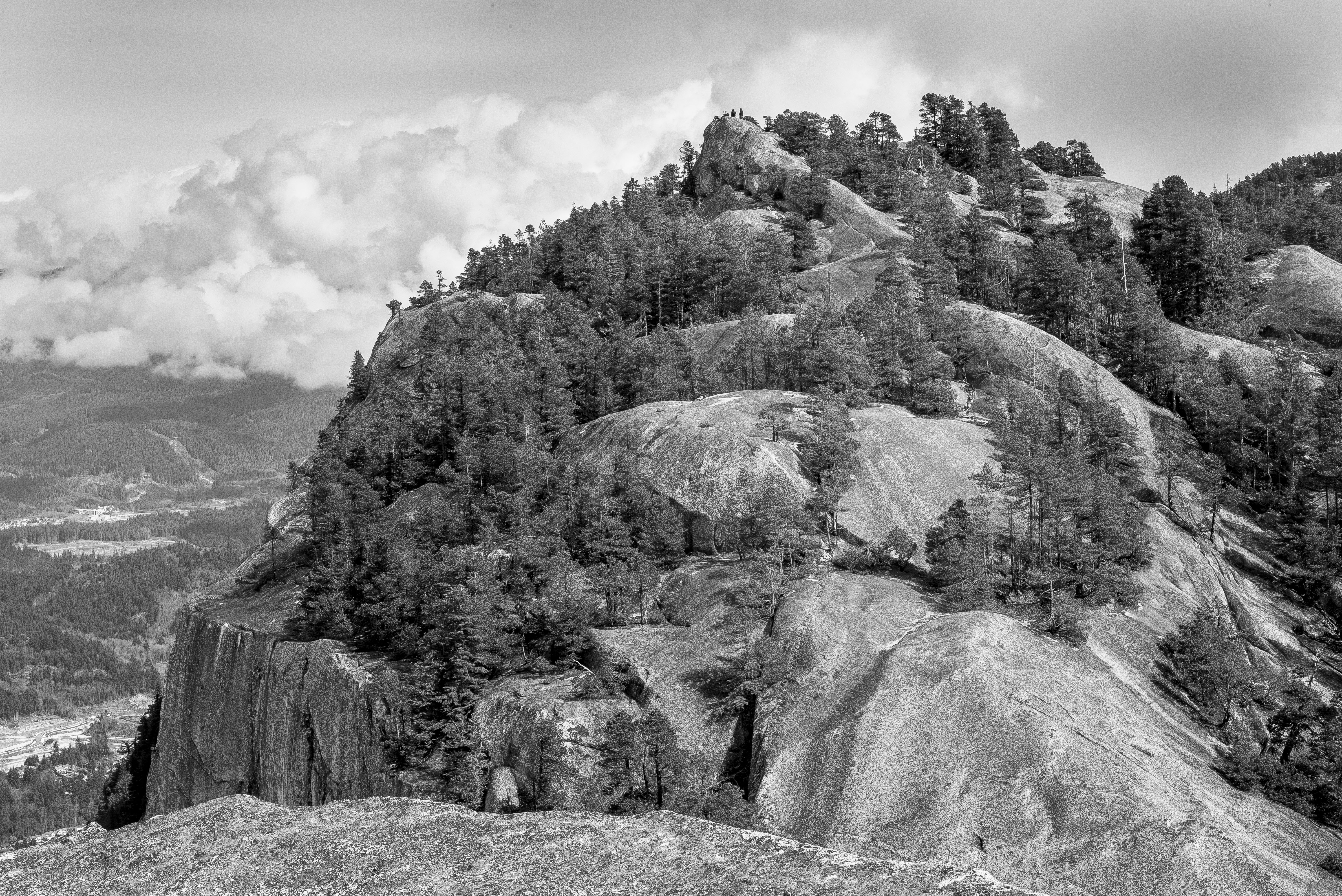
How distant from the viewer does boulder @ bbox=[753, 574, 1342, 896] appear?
1156 inches

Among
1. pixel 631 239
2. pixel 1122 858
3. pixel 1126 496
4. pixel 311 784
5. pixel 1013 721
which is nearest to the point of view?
pixel 1122 858

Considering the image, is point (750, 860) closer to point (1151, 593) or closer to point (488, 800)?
point (488, 800)

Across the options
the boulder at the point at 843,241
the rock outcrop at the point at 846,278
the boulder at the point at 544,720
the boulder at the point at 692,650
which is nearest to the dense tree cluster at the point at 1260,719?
the boulder at the point at 692,650

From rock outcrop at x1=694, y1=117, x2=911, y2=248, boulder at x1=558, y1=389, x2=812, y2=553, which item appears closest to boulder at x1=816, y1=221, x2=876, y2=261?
rock outcrop at x1=694, y1=117, x2=911, y2=248

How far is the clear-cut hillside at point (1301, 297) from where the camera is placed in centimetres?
9231

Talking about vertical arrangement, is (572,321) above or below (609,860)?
above

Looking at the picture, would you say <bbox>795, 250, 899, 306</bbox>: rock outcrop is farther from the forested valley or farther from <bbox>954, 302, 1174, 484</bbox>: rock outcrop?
<bbox>954, 302, 1174, 484</bbox>: rock outcrop

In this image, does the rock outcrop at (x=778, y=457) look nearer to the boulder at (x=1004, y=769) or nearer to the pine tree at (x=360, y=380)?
the boulder at (x=1004, y=769)

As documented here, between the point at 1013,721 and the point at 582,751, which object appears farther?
the point at 582,751

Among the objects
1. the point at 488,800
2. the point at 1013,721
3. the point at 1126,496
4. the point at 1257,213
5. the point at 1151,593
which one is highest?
the point at 1257,213

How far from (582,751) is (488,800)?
5046mm

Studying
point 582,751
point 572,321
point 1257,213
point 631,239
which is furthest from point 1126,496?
point 1257,213

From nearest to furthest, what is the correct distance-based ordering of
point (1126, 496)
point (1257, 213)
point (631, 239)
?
1. point (1126, 496)
2. point (631, 239)
3. point (1257, 213)

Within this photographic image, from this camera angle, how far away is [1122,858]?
29.2 metres
